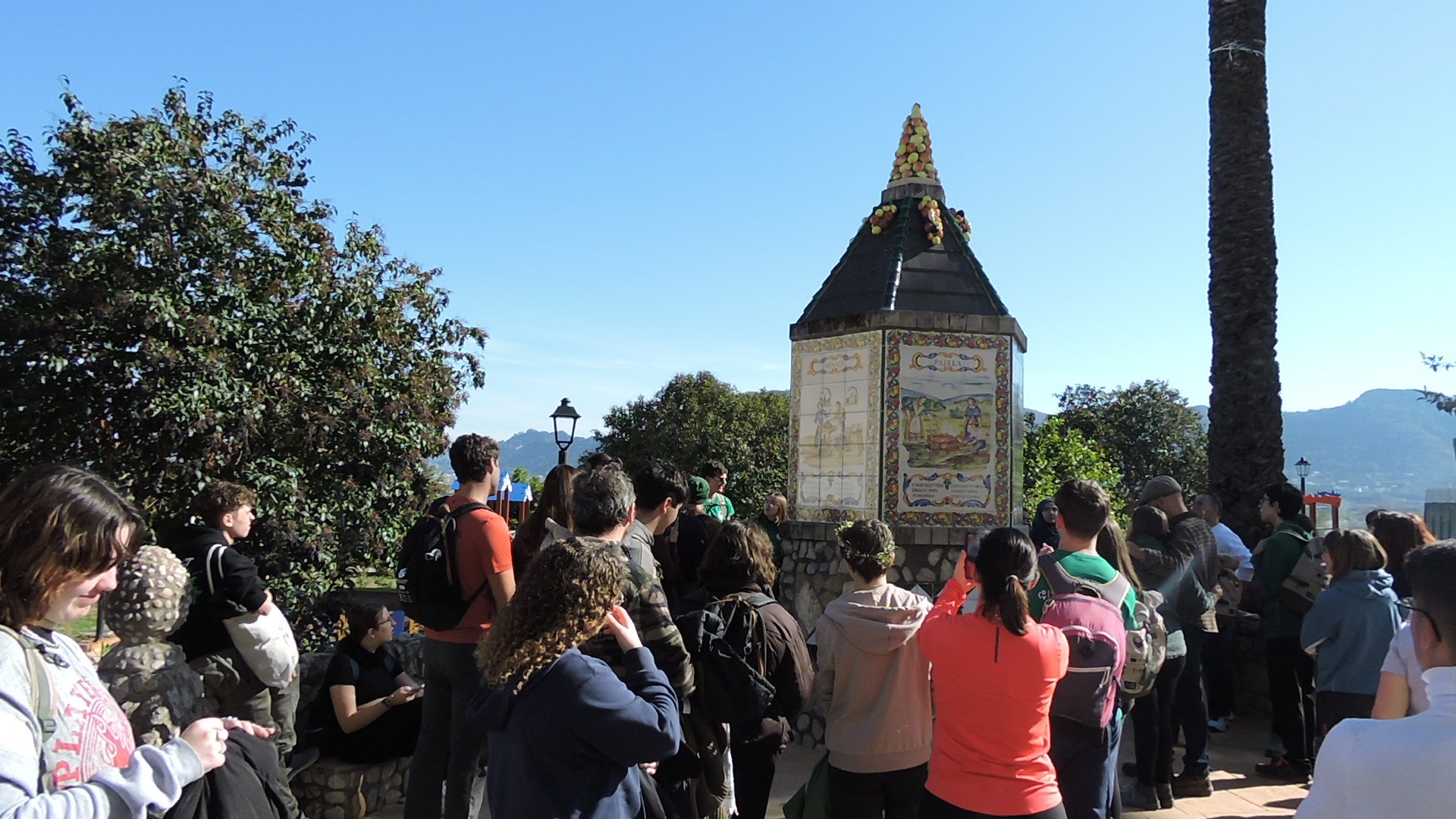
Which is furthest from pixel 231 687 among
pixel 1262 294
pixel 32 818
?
pixel 1262 294

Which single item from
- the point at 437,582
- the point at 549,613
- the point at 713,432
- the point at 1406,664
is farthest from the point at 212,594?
the point at 713,432

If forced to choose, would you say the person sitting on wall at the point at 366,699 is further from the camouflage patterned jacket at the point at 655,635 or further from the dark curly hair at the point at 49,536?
the dark curly hair at the point at 49,536

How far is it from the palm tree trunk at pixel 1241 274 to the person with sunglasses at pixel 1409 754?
29.9 ft

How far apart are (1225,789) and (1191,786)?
439 mm

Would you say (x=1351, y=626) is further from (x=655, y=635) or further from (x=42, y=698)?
(x=42, y=698)

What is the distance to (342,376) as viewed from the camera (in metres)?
10.1

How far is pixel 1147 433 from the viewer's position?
4603 cm

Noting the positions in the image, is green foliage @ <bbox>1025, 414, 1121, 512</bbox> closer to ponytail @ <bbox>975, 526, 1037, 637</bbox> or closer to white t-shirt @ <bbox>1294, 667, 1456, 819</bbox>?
ponytail @ <bbox>975, 526, 1037, 637</bbox>

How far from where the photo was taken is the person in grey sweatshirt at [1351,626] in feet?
16.6

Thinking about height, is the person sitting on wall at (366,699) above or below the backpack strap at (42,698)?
below

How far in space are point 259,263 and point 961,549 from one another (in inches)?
286

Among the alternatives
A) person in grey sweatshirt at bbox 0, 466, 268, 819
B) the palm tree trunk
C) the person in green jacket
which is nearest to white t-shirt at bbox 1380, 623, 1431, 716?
person in grey sweatshirt at bbox 0, 466, 268, 819

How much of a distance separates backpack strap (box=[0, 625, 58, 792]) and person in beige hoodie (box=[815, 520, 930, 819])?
273 cm

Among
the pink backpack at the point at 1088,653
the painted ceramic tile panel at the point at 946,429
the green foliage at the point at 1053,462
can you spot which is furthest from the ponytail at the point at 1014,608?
Result: the green foliage at the point at 1053,462
